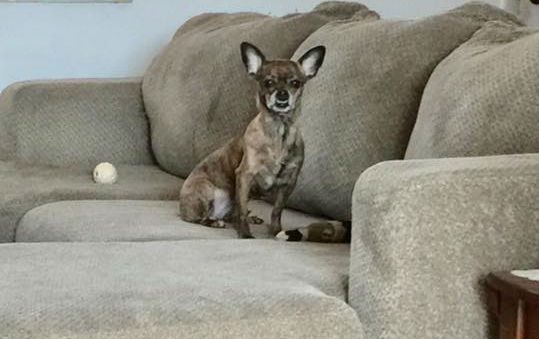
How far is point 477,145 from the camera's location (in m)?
1.97

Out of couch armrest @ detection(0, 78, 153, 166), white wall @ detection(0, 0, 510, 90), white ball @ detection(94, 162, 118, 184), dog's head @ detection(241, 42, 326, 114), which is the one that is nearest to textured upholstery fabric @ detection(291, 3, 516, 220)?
dog's head @ detection(241, 42, 326, 114)

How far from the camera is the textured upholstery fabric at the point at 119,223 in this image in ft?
7.80

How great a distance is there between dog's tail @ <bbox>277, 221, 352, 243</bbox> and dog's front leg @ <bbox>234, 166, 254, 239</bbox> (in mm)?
153

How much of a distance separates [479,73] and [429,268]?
0.63 meters

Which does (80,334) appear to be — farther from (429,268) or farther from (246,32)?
(246,32)

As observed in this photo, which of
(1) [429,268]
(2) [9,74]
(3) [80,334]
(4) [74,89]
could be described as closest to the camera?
(3) [80,334]

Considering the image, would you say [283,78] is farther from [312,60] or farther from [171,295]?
[171,295]

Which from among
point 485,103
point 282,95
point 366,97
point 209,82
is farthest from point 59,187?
point 485,103

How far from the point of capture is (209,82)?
3260mm

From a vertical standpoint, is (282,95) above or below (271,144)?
above

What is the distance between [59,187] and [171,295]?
1509 mm

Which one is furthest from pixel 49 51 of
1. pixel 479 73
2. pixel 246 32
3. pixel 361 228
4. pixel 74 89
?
pixel 361 228

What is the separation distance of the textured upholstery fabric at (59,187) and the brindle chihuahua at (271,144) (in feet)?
1.48

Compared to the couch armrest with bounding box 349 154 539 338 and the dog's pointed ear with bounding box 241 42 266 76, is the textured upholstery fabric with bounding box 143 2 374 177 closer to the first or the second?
the dog's pointed ear with bounding box 241 42 266 76
